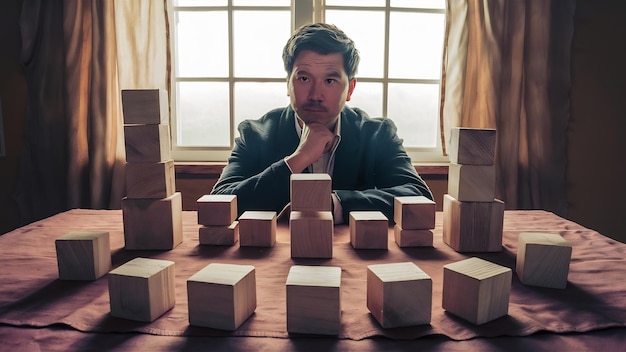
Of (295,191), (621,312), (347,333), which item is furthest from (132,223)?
(621,312)

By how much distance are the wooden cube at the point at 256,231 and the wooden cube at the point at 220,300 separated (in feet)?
1.08

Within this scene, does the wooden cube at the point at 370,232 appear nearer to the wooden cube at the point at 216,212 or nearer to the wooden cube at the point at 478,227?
the wooden cube at the point at 478,227

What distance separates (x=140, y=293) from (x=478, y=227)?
72 cm

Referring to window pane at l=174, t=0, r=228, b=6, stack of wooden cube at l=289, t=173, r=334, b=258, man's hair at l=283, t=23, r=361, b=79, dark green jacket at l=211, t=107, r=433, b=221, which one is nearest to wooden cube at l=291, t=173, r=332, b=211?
stack of wooden cube at l=289, t=173, r=334, b=258

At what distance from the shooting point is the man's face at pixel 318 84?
147 centimetres

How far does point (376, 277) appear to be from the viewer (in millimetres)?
628

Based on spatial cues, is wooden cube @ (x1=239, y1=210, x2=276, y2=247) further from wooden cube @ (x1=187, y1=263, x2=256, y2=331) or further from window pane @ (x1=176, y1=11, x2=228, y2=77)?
window pane @ (x1=176, y1=11, x2=228, y2=77)

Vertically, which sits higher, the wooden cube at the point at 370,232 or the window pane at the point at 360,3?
the window pane at the point at 360,3

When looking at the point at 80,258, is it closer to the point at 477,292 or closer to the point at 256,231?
the point at 256,231

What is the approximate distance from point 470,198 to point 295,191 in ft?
1.34

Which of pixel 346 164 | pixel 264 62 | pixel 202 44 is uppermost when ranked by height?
pixel 202 44

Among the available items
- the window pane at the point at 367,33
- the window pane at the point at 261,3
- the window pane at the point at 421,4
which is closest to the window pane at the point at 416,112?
the window pane at the point at 367,33

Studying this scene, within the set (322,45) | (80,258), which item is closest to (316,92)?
(322,45)

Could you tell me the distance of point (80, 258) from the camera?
0.78m
